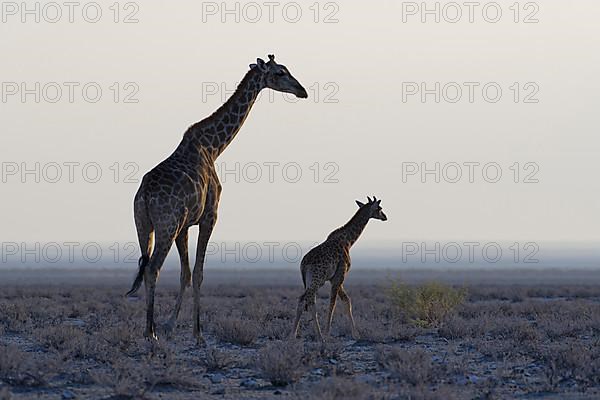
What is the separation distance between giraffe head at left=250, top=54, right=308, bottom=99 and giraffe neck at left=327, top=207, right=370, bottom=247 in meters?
2.69

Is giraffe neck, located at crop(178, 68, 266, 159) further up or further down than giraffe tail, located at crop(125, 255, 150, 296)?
further up

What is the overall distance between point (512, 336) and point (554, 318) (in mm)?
4610

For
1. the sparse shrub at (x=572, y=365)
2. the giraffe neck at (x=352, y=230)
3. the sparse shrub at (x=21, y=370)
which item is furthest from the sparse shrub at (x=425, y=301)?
the sparse shrub at (x=21, y=370)

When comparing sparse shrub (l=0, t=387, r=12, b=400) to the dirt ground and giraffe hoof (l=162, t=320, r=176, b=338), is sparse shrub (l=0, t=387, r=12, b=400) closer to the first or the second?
the dirt ground

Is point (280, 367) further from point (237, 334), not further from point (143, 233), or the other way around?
point (237, 334)

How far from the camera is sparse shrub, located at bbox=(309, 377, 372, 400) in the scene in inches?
453

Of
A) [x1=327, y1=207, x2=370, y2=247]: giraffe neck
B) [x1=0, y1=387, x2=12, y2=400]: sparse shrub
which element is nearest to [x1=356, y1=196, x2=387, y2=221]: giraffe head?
[x1=327, y1=207, x2=370, y2=247]: giraffe neck

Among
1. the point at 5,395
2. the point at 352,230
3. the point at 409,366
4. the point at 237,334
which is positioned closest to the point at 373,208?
the point at 352,230

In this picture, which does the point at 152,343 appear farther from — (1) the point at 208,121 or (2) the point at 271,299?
(2) the point at 271,299

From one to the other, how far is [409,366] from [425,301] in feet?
34.0

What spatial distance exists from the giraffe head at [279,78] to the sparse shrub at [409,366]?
535cm

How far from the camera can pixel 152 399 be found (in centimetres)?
1188

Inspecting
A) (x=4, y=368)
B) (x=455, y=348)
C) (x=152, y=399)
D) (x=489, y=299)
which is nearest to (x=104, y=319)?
(x=455, y=348)

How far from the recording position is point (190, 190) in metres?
16.6
